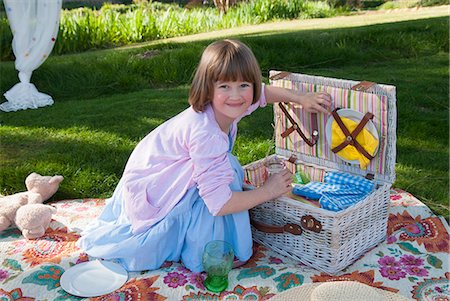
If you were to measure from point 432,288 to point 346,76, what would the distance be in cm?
304

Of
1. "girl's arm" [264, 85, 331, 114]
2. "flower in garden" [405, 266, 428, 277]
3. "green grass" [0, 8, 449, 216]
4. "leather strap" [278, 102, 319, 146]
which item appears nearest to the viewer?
"flower in garden" [405, 266, 428, 277]

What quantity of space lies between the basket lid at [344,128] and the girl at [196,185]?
0.34 meters

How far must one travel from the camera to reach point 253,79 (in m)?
2.12

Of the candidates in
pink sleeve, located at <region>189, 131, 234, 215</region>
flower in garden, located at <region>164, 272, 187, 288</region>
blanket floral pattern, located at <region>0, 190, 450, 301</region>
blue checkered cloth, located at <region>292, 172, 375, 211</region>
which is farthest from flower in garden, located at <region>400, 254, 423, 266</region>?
flower in garden, located at <region>164, 272, 187, 288</region>

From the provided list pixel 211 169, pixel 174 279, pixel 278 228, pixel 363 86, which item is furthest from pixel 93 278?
pixel 363 86

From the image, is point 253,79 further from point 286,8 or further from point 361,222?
point 286,8

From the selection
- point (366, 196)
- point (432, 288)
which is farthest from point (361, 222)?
point (432, 288)

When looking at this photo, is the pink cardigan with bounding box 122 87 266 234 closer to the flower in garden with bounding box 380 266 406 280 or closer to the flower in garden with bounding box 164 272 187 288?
the flower in garden with bounding box 164 272 187 288

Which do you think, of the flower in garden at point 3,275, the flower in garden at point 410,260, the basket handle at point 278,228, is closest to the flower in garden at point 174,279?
the basket handle at point 278,228

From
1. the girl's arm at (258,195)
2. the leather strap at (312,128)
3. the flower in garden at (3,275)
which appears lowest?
Answer: the flower in garden at (3,275)

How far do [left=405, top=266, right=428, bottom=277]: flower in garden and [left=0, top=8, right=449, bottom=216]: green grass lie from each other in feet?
2.02

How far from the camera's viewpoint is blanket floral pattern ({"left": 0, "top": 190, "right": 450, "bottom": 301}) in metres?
2.04

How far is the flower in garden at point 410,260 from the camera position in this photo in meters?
2.21

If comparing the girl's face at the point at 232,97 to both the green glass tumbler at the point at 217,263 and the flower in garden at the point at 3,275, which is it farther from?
the flower in garden at the point at 3,275
